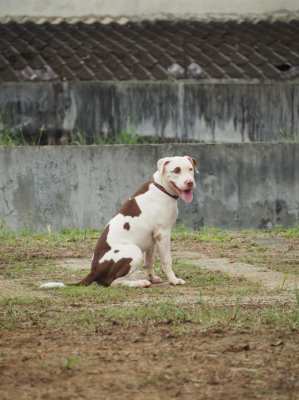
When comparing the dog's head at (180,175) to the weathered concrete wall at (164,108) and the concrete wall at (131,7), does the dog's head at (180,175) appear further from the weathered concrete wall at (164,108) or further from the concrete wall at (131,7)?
the concrete wall at (131,7)

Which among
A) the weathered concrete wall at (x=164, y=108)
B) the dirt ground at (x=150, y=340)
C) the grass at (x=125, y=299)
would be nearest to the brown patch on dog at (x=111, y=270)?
the grass at (x=125, y=299)

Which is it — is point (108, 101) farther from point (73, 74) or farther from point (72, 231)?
point (72, 231)

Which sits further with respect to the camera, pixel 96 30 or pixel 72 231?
pixel 96 30

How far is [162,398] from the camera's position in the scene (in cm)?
610

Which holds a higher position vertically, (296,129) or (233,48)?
(233,48)

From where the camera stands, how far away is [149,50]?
67.1 ft

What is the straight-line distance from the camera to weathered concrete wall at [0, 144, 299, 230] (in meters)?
15.7

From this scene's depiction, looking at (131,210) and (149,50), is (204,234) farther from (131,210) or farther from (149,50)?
(149,50)

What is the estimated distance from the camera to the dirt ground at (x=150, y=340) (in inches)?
249

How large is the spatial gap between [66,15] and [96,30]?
45.3 inches

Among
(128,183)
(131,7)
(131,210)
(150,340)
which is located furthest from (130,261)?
(131,7)

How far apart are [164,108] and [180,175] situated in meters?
8.14

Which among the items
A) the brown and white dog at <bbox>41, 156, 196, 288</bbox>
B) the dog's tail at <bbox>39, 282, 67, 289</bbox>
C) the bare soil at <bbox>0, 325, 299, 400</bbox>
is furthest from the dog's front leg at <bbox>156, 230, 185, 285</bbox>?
the bare soil at <bbox>0, 325, 299, 400</bbox>

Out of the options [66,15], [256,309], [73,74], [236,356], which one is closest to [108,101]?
[73,74]
